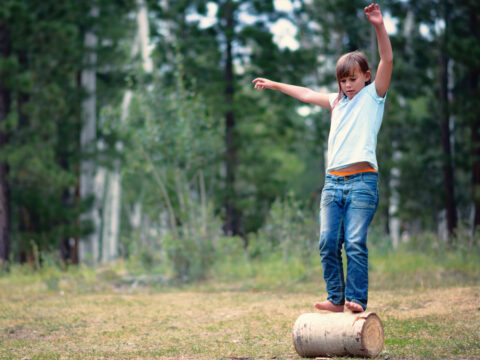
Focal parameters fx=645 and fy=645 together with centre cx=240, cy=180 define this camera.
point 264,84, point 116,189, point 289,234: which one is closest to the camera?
point 264,84

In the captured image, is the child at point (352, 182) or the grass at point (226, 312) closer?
the child at point (352, 182)

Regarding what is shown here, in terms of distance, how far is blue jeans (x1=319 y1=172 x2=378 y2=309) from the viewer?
450 cm

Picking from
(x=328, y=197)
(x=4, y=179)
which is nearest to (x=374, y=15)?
(x=328, y=197)

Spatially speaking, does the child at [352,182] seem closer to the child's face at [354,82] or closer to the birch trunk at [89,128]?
the child's face at [354,82]

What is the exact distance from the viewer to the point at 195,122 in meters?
12.1

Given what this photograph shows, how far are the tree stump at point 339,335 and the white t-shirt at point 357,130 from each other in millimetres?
1076

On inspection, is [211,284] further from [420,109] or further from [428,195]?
[420,109]

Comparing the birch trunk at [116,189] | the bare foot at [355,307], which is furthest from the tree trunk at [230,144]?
the bare foot at [355,307]

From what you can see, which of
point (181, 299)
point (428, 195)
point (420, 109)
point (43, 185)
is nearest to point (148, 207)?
point (43, 185)

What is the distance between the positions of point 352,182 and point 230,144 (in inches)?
581

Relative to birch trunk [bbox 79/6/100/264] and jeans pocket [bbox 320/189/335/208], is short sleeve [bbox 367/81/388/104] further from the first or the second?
birch trunk [bbox 79/6/100/264]

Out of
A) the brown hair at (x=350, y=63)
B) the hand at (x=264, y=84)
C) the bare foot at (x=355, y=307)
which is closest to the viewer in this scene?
the bare foot at (x=355, y=307)

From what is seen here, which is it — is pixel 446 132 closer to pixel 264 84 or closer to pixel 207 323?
pixel 207 323

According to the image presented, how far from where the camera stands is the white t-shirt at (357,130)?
461cm
